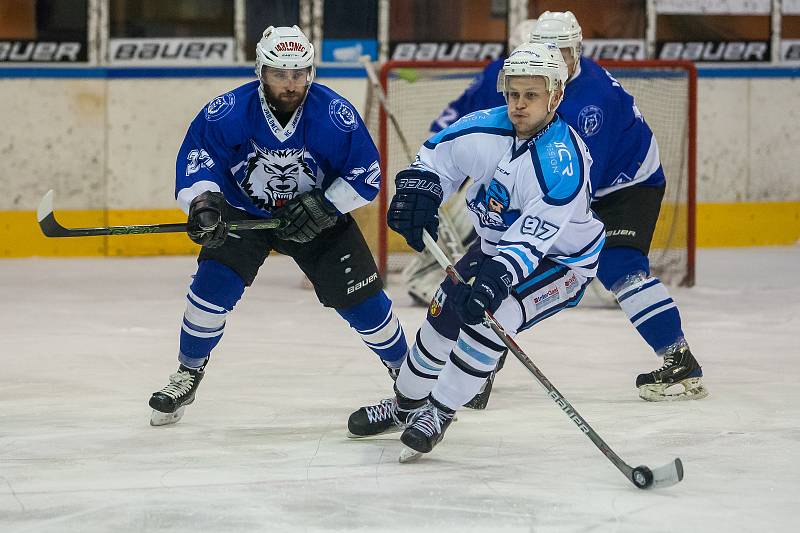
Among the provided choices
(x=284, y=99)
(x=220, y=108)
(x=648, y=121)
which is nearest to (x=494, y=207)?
(x=284, y=99)

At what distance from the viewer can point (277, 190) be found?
11.2 feet

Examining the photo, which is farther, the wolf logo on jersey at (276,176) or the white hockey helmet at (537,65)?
the wolf logo on jersey at (276,176)

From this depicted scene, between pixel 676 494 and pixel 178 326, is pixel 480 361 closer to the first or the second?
pixel 676 494

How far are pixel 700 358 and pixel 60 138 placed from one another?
4.24 m

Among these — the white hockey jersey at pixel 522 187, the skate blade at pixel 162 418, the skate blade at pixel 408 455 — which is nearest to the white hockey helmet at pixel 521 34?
the white hockey jersey at pixel 522 187

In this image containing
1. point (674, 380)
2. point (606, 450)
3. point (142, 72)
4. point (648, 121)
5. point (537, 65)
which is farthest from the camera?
point (142, 72)

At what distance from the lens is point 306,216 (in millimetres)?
3301

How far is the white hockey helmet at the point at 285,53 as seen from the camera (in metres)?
3.25

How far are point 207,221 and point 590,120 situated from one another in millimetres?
1261

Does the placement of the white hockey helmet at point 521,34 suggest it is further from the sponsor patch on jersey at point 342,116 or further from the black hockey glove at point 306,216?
the black hockey glove at point 306,216

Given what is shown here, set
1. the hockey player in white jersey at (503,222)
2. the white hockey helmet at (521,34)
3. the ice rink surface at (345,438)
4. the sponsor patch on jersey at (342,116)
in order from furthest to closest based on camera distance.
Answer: the white hockey helmet at (521,34) < the sponsor patch on jersey at (342,116) < the hockey player in white jersey at (503,222) < the ice rink surface at (345,438)

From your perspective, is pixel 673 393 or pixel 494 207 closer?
pixel 494 207

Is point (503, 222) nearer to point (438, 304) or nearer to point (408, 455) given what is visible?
point (438, 304)

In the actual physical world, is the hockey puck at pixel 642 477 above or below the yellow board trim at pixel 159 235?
above
